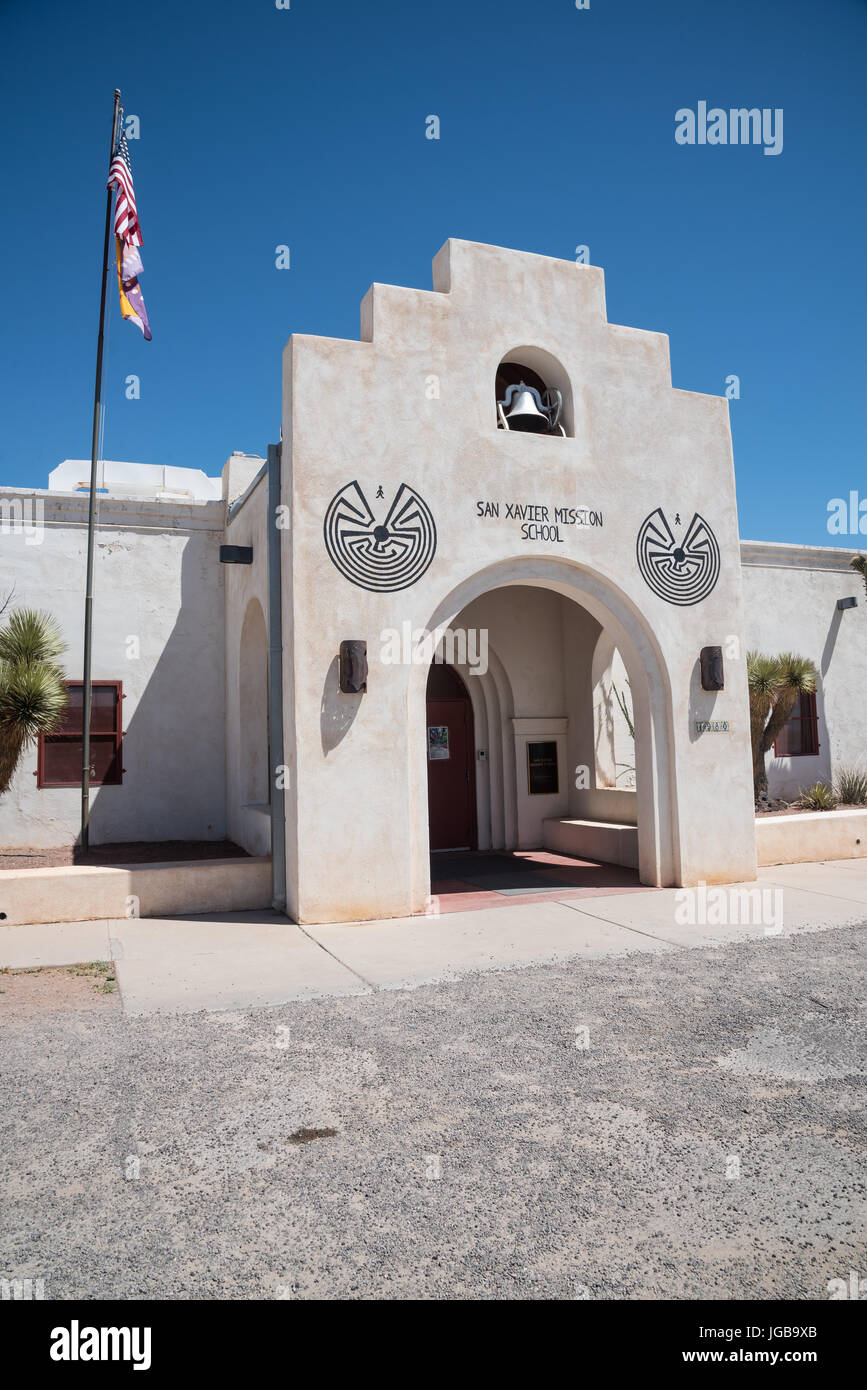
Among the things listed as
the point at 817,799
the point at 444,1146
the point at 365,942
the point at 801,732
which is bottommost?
the point at 444,1146

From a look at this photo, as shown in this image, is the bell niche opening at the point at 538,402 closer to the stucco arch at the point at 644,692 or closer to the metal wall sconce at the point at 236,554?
the stucco arch at the point at 644,692

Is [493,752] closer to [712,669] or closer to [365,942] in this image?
[712,669]

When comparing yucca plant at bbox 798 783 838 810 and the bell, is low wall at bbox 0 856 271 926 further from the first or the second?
yucca plant at bbox 798 783 838 810

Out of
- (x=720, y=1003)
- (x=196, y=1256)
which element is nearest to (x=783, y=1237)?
(x=196, y=1256)

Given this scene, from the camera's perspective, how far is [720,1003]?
5.75 meters

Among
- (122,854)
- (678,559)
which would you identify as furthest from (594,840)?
(122,854)

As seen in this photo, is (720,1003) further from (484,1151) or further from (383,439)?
(383,439)

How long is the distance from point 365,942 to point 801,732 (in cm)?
1149

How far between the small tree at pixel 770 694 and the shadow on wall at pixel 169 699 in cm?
832

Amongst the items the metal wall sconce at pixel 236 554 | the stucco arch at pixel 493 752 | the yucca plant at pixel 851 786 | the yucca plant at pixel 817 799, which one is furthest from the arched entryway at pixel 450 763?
the yucca plant at pixel 851 786

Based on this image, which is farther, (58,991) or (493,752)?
(493,752)

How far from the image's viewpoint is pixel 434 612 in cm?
902

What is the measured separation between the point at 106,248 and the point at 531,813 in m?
9.37
